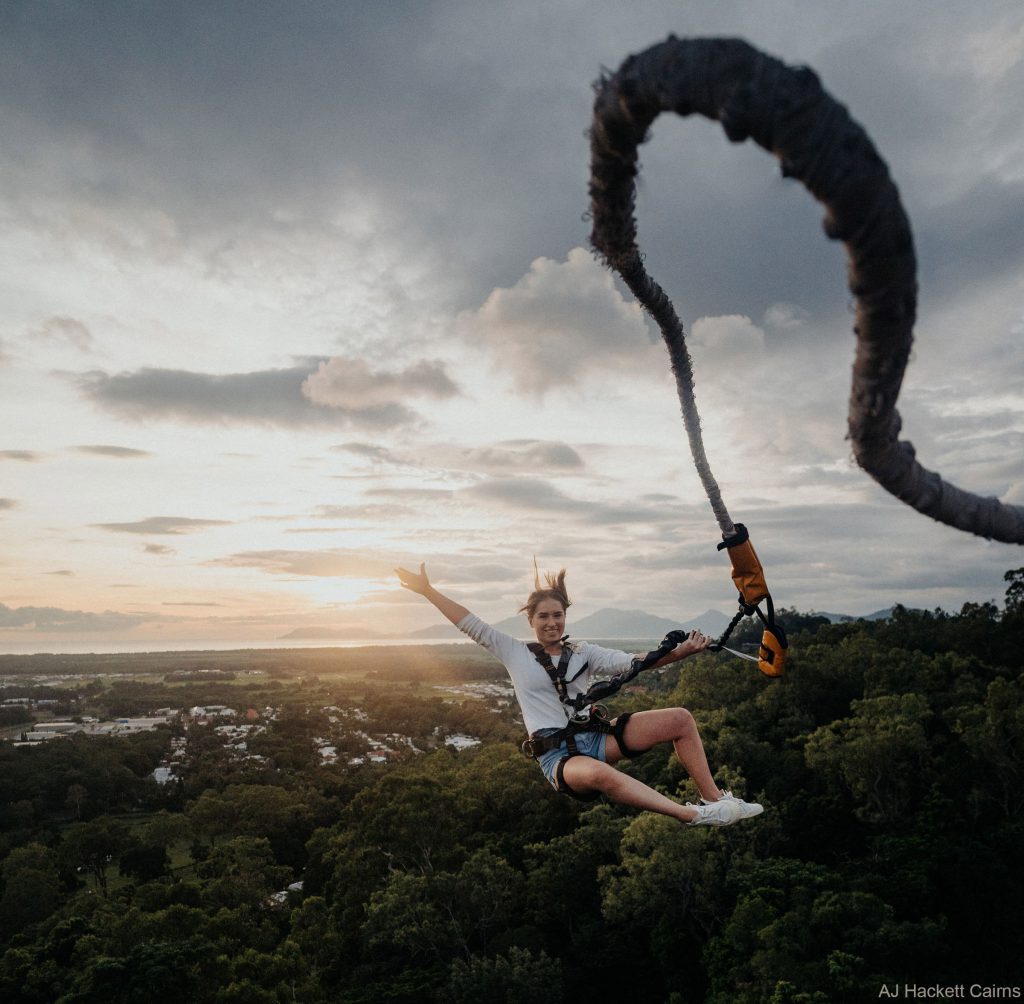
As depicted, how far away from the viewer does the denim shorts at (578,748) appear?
18.4ft

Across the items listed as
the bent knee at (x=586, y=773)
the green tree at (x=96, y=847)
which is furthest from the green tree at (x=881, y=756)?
the green tree at (x=96, y=847)

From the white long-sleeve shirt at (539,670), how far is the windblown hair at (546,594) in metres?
0.28

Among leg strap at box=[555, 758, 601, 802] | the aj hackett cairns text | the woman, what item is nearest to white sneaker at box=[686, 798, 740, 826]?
the woman

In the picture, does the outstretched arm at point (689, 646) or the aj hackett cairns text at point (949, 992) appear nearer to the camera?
the outstretched arm at point (689, 646)

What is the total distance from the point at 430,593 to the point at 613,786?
196 centimetres

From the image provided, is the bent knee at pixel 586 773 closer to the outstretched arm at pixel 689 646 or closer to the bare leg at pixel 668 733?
the bare leg at pixel 668 733

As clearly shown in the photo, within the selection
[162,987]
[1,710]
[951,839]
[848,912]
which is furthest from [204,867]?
[1,710]

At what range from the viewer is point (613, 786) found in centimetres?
502

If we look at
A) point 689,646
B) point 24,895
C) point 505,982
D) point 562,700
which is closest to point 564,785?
point 562,700

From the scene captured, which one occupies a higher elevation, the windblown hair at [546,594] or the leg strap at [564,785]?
the windblown hair at [546,594]

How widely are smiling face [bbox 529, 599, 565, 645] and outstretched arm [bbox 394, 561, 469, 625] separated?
59 cm

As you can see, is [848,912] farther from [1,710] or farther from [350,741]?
[1,710]

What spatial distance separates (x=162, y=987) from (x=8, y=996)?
296 inches

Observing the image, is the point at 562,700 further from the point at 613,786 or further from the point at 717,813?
the point at 717,813
